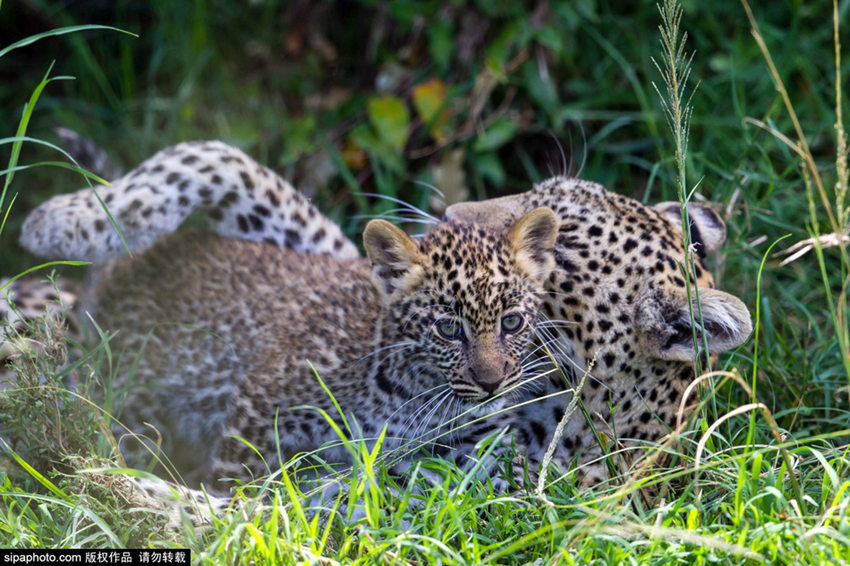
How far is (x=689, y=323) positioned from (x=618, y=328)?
334 millimetres

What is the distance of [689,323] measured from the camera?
465 centimetres

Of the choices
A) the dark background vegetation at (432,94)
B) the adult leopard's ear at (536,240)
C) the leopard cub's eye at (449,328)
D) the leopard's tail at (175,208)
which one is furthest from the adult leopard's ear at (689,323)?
the leopard's tail at (175,208)

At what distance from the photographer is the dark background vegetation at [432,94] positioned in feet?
24.3

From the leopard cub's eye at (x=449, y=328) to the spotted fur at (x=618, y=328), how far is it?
44 centimetres

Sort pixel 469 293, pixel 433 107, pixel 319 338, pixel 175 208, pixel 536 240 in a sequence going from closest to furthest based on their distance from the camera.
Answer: pixel 469 293 < pixel 536 240 < pixel 319 338 < pixel 175 208 < pixel 433 107

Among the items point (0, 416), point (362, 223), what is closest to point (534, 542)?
point (0, 416)

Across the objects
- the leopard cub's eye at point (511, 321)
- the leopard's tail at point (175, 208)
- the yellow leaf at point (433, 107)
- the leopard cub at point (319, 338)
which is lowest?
the leopard cub at point (319, 338)

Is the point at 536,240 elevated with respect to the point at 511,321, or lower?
elevated

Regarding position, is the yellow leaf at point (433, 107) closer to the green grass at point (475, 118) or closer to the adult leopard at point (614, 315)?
the green grass at point (475, 118)

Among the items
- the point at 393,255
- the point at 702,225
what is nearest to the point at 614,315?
the point at 702,225

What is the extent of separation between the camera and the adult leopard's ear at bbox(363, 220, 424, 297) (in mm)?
4711

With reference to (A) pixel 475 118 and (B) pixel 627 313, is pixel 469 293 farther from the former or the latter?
(A) pixel 475 118

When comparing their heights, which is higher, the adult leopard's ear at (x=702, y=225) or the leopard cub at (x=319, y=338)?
the adult leopard's ear at (x=702, y=225)

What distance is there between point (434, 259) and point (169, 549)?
180 cm
